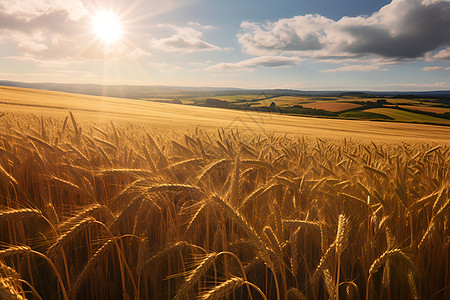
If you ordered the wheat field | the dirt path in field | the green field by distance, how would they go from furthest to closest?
the green field < the dirt path in field < the wheat field

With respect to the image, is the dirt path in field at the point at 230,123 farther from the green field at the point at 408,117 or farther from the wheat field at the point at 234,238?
the wheat field at the point at 234,238

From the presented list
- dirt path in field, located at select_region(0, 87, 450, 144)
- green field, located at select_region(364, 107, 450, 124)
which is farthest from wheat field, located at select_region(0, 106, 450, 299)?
green field, located at select_region(364, 107, 450, 124)

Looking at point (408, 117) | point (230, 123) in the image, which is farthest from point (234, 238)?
point (408, 117)

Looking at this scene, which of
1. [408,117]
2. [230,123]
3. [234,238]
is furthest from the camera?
[408,117]

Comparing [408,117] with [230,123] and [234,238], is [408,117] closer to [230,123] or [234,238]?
[230,123]

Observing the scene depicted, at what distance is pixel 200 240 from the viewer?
1.93 metres

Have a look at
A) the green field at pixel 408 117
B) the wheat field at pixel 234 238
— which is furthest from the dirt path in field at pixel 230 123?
the wheat field at pixel 234 238

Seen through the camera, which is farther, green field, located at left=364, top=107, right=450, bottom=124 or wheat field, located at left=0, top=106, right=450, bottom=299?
green field, located at left=364, top=107, right=450, bottom=124

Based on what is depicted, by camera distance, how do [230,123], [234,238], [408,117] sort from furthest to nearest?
[408,117] → [230,123] → [234,238]

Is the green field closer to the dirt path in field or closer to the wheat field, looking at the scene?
the dirt path in field

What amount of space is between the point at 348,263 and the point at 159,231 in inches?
48.8

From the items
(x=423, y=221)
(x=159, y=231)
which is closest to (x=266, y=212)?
(x=159, y=231)

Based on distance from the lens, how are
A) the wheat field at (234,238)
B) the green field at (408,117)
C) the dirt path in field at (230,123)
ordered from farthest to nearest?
1. the green field at (408,117)
2. the dirt path in field at (230,123)
3. the wheat field at (234,238)

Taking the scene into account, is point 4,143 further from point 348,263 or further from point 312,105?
point 312,105
